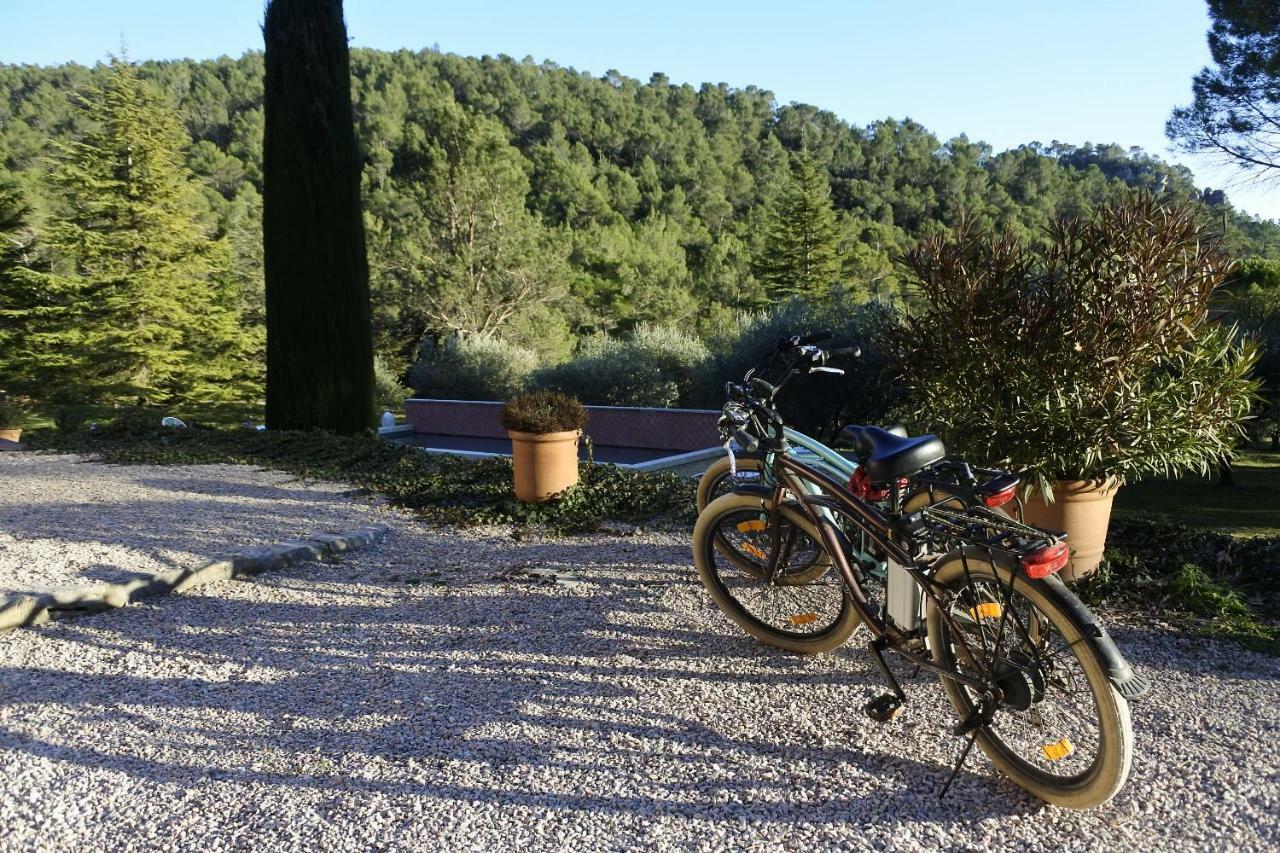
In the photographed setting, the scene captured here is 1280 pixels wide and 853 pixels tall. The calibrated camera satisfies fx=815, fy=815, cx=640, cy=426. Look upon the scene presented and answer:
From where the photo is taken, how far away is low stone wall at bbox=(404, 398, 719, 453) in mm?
10789

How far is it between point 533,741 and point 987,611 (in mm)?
1356

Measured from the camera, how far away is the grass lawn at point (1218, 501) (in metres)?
8.66

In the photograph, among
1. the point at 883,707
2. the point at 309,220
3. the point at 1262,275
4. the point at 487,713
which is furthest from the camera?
the point at 1262,275

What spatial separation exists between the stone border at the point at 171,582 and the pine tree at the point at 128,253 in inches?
747

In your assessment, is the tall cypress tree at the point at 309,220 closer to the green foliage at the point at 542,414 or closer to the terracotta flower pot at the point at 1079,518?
the green foliage at the point at 542,414

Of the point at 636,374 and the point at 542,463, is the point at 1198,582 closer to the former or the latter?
the point at 542,463

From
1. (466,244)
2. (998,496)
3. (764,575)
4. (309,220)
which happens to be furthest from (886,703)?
(466,244)

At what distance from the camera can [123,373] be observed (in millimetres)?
21094

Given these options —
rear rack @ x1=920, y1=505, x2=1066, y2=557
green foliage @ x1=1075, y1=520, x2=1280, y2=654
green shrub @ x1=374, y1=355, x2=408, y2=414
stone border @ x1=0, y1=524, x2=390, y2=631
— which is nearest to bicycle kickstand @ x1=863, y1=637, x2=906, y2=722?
rear rack @ x1=920, y1=505, x2=1066, y2=557

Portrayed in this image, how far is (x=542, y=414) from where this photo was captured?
222 inches

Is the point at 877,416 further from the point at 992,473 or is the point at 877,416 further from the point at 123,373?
the point at 123,373

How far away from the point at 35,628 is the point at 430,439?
9948 millimetres

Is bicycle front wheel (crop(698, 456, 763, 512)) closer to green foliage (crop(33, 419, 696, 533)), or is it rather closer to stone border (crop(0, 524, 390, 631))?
green foliage (crop(33, 419, 696, 533))

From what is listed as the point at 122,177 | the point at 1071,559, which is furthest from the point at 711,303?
the point at 1071,559
